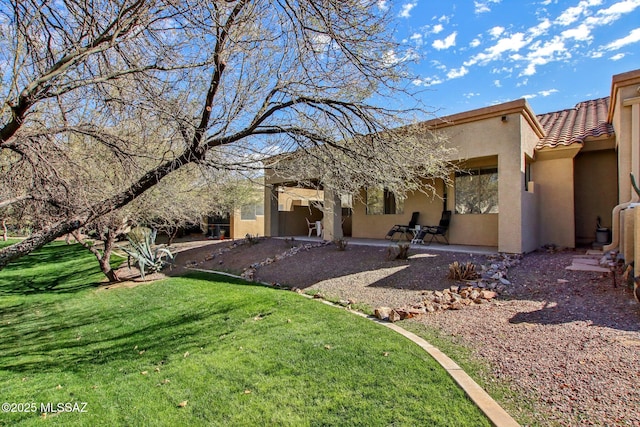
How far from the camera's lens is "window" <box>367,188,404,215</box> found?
48.3ft

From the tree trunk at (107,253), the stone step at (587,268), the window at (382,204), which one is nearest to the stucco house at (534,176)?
the window at (382,204)

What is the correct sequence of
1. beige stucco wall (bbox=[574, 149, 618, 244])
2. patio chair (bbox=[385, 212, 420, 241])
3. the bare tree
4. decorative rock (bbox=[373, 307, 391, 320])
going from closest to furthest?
1. the bare tree
2. decorative rock (bbox=[373, 307, 391, 320])
3. beige stucco wall (bbox=[574, 149, 618, 244])
4. patio chair (bbox=[385, 212, 420, 241])

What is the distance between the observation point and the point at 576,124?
41.0 feet

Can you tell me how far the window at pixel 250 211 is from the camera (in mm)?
22031

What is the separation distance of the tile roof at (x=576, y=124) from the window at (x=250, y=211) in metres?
15.8

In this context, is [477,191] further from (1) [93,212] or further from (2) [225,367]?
(1) [93,212]

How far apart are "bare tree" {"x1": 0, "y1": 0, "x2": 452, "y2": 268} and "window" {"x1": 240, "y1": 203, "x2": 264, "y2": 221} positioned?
54.1ft

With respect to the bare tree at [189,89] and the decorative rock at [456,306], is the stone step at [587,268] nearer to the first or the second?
the decorative rock at [456,306]

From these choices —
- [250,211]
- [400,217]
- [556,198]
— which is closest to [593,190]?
[556,198]

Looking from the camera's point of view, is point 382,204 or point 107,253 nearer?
point 107,253

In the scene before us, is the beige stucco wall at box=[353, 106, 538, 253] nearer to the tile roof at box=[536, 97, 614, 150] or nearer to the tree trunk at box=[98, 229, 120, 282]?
the tile roof at box=[536, 97, 614, 150]

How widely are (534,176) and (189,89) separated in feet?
35.5

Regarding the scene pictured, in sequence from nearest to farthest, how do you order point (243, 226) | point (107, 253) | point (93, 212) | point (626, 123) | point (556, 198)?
point (93, 212) → point (626, 123) → point (556, 198) → point (107, 253) → point (243, 226)

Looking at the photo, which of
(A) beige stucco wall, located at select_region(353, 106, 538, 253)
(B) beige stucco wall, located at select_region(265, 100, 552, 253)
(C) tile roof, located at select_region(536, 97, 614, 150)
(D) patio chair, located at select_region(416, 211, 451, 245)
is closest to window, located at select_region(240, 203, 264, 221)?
(D) patio chair, located at select_region(416, 211, 451, 245)
